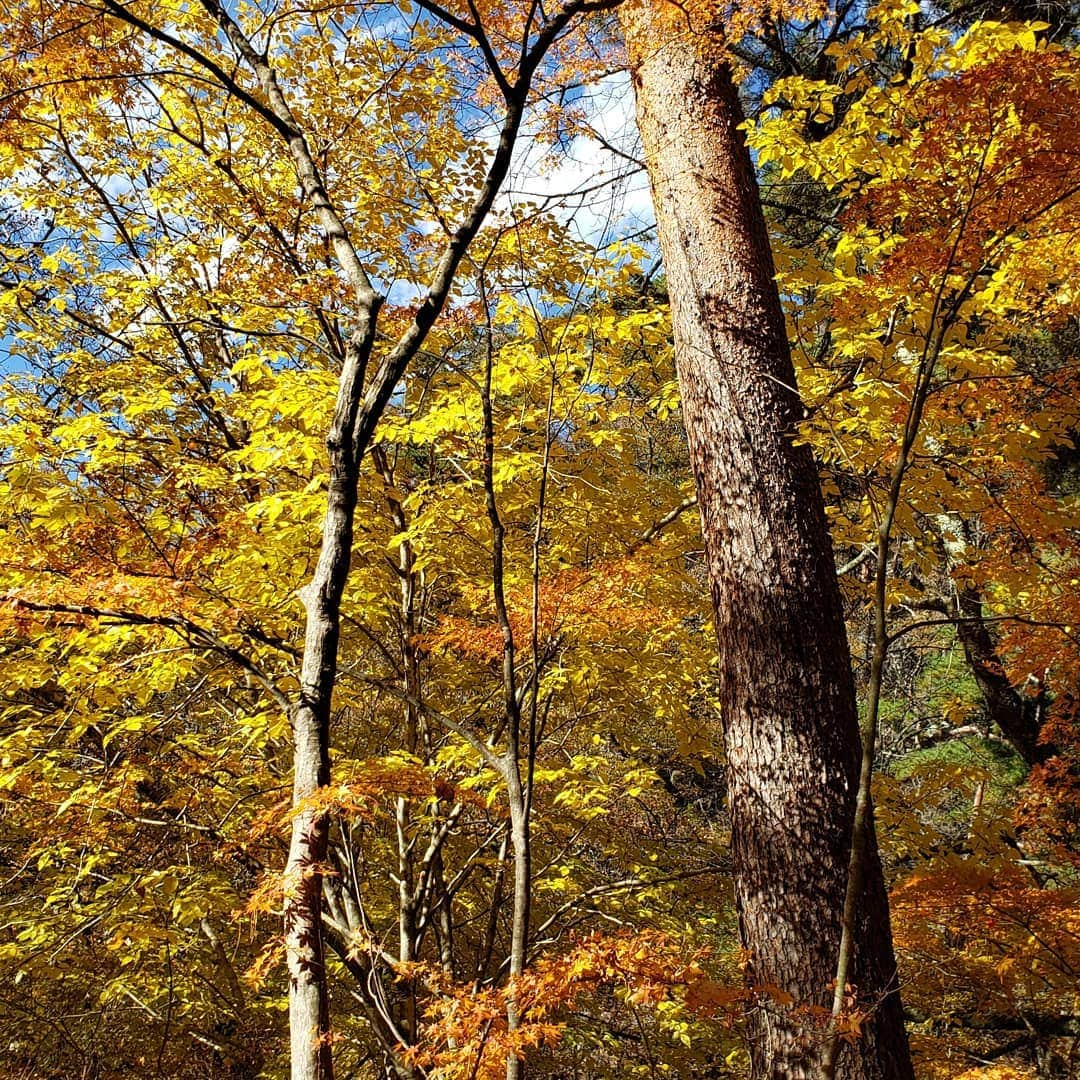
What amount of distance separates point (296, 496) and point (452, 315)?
1.42 meters

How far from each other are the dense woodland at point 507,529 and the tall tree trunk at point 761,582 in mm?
16

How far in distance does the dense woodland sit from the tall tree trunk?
0.02 meters

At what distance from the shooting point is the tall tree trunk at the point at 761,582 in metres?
2.20

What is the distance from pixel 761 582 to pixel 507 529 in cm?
201

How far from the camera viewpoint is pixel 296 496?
346 cm

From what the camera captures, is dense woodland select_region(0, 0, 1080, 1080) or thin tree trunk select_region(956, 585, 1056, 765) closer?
dense woodland select_region(0, 0, 1080, 1080)

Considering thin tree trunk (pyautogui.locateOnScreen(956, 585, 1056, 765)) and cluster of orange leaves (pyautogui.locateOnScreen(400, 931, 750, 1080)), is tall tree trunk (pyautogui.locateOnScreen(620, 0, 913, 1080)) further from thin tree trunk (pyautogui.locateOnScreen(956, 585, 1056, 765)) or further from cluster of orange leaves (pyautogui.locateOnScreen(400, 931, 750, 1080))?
thin tree trunk (pyautogui.locateOnScreen(956, 585, 1056, 765))

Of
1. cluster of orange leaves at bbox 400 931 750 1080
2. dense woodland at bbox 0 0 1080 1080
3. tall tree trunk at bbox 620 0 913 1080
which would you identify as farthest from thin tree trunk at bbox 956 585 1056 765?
cluster of orange leaves at bbox 400 931 750 1080

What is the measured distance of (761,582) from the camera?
8.47 ft

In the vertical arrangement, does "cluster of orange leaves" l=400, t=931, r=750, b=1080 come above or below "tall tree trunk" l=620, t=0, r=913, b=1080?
below

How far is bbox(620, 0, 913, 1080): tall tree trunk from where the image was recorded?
2.20 m

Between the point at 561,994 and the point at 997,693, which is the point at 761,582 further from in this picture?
the point at 997,693

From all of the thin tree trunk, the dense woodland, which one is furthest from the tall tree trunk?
the thin tree trunk

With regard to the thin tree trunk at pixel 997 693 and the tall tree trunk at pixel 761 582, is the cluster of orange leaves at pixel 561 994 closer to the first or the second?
the tall tree trunk at pixel 761 582
